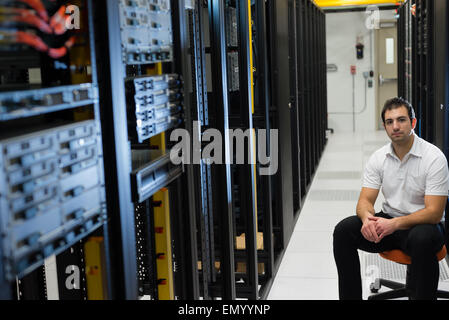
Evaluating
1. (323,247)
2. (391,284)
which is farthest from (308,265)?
(391,284)

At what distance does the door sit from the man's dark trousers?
10.0m

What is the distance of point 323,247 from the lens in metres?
4.80

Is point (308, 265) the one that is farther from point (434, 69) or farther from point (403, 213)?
point (434, 69)

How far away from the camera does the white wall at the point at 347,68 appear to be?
1272 centimetres

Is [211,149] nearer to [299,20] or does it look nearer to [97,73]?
[97,73]

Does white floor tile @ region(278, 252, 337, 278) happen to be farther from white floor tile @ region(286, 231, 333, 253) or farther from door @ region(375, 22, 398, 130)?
door @ region(375, 22, 398, 130)

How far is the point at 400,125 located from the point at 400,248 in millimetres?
666

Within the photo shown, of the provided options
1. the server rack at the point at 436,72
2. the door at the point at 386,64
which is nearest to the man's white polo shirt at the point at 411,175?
the server rack at the point at 436,72

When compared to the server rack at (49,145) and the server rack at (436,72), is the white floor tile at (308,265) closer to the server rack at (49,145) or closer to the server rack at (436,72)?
the server rack at (436,72)

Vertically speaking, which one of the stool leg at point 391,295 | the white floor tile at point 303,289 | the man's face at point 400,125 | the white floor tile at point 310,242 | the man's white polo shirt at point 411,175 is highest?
the man's face at point 400,125

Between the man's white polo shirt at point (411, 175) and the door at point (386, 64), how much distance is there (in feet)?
32.2
